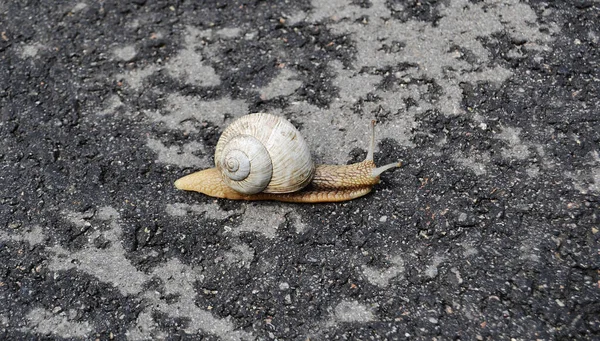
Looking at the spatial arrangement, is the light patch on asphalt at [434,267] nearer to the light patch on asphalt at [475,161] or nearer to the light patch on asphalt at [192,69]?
the light patch on asphalt at [475,161]

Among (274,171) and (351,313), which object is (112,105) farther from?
(351,313)

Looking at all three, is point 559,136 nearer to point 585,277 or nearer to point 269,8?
point 585,277

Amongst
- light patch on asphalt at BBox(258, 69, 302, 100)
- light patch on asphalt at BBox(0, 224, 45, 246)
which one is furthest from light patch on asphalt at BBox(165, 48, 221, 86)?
light patch on asphalt at BBox(0, 224, 45, 246)

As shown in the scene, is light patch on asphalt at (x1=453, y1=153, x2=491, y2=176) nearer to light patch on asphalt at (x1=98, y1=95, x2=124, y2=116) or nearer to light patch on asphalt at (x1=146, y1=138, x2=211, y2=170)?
light patch on asphalt at (x1=146, y1=138, x2=211, y2=170)

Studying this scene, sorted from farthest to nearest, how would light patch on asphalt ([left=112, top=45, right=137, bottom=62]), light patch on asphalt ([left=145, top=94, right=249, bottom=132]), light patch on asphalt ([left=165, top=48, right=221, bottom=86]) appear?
light patch on asphalt ([left=112, top=45, right=137, bottom=62])
light patch on asphalt ([left=165, top=48, right=221, bottom=86])
light patch on asphalt ([left=145, top=94, right=249, bottom=132])

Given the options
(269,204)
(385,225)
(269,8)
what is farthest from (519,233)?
(269,8)

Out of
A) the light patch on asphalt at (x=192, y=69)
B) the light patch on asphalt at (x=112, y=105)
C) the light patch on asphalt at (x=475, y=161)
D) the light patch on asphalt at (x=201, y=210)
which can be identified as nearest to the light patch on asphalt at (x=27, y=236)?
Result: the light patch on asphalt at (x=201, y=210)

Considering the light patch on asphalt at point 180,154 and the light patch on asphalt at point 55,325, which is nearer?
the light patch on asphalt at point 55,325
